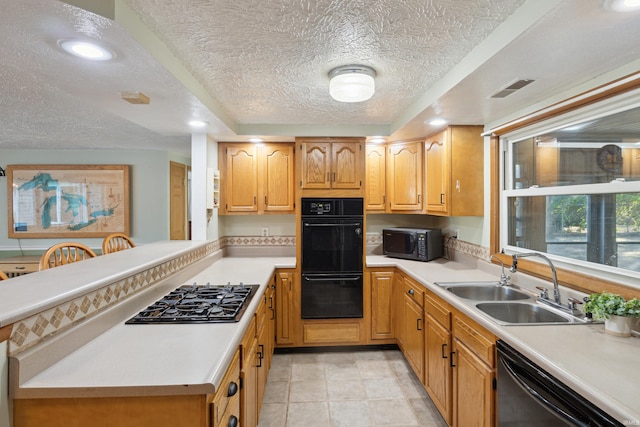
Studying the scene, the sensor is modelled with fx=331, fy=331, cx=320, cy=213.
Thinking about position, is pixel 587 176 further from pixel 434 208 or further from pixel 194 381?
pixel 194 381

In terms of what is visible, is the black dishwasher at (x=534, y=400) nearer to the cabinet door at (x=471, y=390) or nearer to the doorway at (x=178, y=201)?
the cabinet door at (x=471, y=390)

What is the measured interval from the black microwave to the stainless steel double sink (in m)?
0.87

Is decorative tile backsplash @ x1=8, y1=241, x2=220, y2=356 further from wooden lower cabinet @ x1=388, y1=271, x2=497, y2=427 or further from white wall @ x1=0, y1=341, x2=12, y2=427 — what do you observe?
wooden lower cabinet @ x1=388, y1=271, x2=497, y2=427

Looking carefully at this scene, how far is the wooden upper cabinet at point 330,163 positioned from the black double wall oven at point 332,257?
0.16 meters

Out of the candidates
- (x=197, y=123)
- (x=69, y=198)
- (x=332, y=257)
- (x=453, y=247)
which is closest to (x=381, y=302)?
(x=332, y=257)

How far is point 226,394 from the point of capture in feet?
4.22

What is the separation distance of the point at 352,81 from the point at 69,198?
14.6ft

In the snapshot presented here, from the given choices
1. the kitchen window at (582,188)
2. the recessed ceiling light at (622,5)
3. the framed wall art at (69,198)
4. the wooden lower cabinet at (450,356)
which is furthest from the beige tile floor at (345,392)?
the framed wall art at (69,198)

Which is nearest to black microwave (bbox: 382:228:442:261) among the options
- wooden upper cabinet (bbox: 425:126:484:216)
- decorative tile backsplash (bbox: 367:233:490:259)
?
decorative tile backsplash (bbox: 367:233:490:259)

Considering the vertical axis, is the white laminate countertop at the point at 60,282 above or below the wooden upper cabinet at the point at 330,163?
below

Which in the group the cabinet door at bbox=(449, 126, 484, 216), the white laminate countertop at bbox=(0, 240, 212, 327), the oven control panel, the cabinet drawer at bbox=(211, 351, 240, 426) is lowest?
the cabinet drawer at bbox=(211, 351, 240, 426)

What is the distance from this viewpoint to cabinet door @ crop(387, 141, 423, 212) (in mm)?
3354

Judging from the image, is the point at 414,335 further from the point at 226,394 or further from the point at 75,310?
the point at 75,310

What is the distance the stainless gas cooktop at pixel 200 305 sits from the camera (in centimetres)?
159
